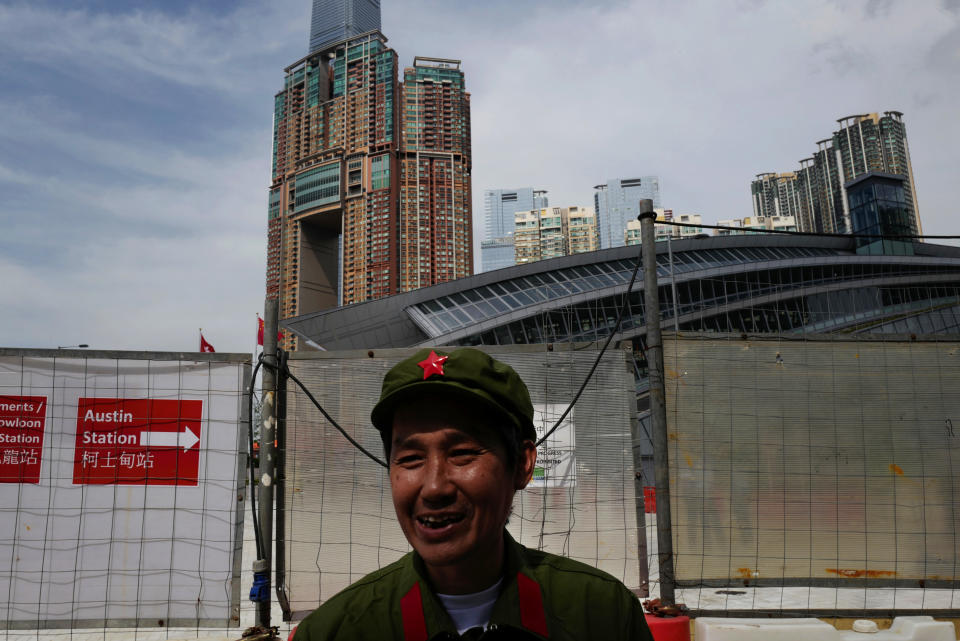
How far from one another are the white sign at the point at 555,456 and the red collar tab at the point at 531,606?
10.3 feet

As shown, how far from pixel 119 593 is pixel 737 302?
43338 millimetres

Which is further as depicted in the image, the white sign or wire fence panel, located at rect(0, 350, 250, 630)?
the white sign

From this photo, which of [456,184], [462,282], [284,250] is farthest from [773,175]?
[462,282]

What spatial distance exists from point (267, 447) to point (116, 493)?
1208mm

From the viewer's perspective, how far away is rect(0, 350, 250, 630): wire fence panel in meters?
4.29

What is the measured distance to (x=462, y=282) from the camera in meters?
38.9

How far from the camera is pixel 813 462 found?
4418 millimetres

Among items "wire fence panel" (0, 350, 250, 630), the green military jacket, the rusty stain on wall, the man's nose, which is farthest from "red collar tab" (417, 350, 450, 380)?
the rusty stain on wall

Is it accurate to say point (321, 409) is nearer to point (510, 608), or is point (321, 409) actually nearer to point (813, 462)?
point (510, 608)

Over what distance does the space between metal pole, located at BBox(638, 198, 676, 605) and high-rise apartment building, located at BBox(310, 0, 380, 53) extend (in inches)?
7857

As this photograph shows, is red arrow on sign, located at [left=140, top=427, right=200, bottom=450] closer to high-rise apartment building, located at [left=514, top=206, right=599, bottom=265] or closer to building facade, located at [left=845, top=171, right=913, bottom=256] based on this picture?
building facade, located at [left=845, top=171, right=913, bottom=256]

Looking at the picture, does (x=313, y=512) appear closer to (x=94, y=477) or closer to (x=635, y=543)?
(x=94, y=477)

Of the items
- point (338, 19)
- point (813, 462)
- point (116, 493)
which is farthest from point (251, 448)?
point (338, 19)

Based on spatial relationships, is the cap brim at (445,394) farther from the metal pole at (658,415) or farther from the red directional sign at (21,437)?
the red directional sign at (21,437)
